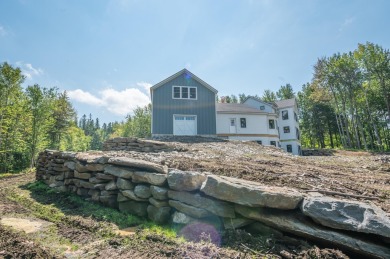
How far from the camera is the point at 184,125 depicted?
1856 centimetres

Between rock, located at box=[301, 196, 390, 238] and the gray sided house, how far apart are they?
15536 mm

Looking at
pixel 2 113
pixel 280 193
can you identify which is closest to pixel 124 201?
pixel 280 193

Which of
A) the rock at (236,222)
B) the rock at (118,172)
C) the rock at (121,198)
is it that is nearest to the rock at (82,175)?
Answer: the rock at (118,172)

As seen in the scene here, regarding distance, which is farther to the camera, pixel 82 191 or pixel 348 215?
pixel 82 191

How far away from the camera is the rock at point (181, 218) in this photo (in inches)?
166

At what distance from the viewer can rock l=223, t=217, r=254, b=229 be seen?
379 centimetres

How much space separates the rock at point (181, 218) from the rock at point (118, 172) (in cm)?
162

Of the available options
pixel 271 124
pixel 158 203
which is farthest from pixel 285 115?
pixel 158 203

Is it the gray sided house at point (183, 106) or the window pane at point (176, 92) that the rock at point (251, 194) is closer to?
the gray sided house at point (183, 106)

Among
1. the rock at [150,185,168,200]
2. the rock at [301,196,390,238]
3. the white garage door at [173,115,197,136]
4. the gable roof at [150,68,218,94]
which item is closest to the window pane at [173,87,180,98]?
the gable roof at [150,68,218,94]

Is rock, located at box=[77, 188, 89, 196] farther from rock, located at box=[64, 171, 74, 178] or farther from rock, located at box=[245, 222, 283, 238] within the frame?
rock, located at box=[245, 222, 283, 238]

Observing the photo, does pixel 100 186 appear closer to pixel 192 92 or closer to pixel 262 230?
pixel 262 230

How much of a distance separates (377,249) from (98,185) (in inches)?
236

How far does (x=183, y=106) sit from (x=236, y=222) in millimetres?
15499
